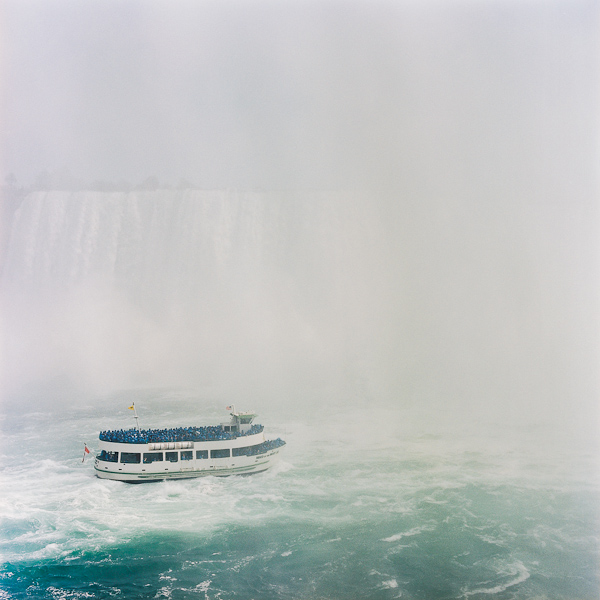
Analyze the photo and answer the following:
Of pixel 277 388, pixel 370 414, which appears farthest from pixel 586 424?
pixel 277 388

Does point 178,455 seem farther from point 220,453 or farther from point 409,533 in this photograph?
point 409,533

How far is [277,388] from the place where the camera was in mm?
14125

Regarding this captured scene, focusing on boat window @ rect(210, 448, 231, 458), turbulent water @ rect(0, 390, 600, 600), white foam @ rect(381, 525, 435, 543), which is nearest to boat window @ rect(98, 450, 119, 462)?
turbulent water @ rect(0, 390, 600, 600)

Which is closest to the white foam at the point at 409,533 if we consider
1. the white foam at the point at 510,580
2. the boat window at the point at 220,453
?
the white foam at the point at 510,580

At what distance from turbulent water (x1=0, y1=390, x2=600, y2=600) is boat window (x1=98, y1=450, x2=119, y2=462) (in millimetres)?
370

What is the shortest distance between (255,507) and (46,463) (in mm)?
3965

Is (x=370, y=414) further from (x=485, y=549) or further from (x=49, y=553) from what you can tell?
(x=49, y=553)

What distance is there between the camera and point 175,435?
31.9ft

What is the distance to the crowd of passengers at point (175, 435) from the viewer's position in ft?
31.1

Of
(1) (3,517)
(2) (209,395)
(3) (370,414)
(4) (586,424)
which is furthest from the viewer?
(2) (209,395)

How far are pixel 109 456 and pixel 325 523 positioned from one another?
3.69m

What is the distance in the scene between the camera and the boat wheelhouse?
9312 mm

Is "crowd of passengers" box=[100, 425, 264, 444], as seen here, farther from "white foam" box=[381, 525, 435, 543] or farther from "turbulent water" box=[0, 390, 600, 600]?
"white foam" box=[381, 525, 435, 543]

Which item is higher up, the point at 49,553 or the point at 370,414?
the point at 370,414
